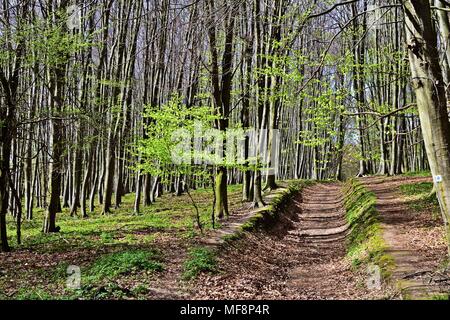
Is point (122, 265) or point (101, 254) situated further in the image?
point (101, 254)

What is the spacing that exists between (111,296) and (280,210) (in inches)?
462

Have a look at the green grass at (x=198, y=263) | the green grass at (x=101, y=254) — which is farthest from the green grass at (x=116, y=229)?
the green grass at (x=198, y=263)

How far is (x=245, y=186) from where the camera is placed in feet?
71.1

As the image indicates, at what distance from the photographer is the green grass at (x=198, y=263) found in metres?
8.84

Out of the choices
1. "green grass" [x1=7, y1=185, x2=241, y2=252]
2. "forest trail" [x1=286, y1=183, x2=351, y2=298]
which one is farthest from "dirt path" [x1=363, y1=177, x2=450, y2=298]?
"green grass" [x1=7, y1=185, x2=241, y2=252]

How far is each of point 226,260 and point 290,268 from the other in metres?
1.79

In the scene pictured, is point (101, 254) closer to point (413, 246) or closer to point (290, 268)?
point (290, 268)

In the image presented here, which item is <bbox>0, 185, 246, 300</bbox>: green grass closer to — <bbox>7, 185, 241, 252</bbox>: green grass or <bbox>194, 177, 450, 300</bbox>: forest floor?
<bbox>7, 185, 241, 252</bbox>: green grass

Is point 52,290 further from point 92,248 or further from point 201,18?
point 201,18

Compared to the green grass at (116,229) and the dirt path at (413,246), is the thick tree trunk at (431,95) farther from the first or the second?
the green grass at (116,229)

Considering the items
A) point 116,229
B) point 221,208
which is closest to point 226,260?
point 221,208

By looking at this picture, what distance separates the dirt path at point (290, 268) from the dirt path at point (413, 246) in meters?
0.69

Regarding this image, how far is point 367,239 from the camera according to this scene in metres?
11.7
